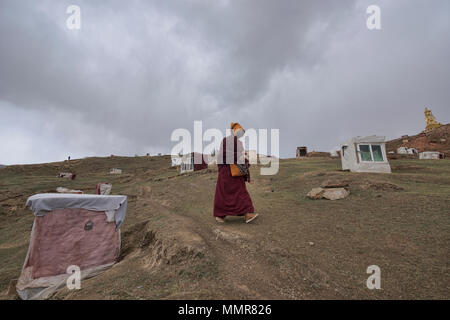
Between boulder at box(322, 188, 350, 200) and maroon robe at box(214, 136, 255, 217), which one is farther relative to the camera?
boulder at box(322, 188, 350, 200)

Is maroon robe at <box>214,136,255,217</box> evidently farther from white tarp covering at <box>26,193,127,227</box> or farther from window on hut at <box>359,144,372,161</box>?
window on hut at <box>359,144,372,161</box>

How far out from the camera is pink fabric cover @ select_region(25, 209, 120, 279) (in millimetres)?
4422

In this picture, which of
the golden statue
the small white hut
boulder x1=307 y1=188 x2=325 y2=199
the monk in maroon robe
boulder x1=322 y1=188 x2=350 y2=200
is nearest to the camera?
the monk in maroon robe

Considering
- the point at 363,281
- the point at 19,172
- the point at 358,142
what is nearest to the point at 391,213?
the point at 363,281

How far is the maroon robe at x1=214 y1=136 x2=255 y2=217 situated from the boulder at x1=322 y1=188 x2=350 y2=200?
4.11m

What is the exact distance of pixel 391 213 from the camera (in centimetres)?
577

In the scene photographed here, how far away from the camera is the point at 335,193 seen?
26.9 feet

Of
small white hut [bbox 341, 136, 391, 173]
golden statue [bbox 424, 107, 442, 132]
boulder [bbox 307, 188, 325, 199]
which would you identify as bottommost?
boulder [bbox 307, 188, 325, 199]

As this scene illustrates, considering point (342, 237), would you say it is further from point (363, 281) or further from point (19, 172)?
point (19, 172)

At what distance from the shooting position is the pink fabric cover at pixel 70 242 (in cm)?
442

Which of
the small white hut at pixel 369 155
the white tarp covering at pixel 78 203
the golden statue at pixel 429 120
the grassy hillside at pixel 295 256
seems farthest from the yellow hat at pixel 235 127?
the golden statue at pixel 429 120

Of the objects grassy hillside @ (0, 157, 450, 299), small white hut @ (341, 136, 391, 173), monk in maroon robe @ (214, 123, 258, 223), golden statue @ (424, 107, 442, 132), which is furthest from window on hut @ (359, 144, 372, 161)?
golden statue @ (424, 107, 442, 132)

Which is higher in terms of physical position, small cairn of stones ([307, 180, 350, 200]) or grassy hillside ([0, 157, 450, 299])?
small cairn of stones ([307, 180, 350, 200])
